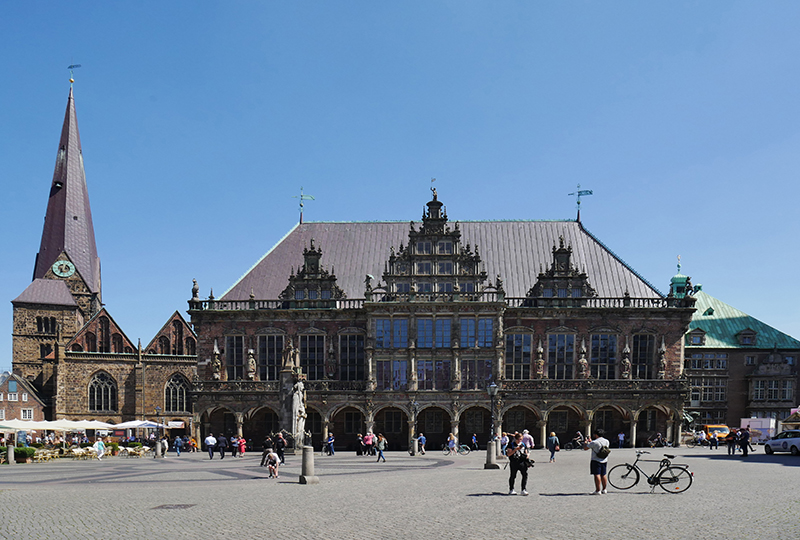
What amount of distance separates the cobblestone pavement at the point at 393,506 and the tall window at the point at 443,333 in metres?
22.9

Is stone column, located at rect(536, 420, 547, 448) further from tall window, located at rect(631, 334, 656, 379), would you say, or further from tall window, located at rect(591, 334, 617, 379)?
tall window, located at rect(631, 334, 656, 379)

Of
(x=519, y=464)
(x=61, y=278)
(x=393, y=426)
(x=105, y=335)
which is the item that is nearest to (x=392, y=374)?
(x=393, y=426)

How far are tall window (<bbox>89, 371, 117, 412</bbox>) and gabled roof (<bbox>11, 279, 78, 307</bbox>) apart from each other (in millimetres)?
12468

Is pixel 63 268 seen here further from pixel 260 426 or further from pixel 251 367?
pixel 260 426

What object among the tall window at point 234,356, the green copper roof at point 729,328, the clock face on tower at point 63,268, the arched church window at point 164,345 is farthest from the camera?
the clock face on tower at point 63,268

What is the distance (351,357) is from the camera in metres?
51.8

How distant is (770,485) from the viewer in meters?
21.4

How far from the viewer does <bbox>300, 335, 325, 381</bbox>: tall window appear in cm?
5156

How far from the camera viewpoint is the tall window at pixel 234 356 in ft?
170

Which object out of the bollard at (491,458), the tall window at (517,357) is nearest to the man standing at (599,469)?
the bollard at (491,458)

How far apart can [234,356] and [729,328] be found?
47.7 metres

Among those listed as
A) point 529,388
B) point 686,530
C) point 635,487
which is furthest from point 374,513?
point 529,388

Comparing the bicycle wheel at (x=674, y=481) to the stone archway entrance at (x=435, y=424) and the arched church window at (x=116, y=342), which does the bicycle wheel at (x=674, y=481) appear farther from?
the arched church window at (x=116, y=342)

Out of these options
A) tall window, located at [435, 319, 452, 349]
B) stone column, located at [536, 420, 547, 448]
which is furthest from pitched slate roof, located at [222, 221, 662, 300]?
stone column, located at [536, 420, 547, 448]
